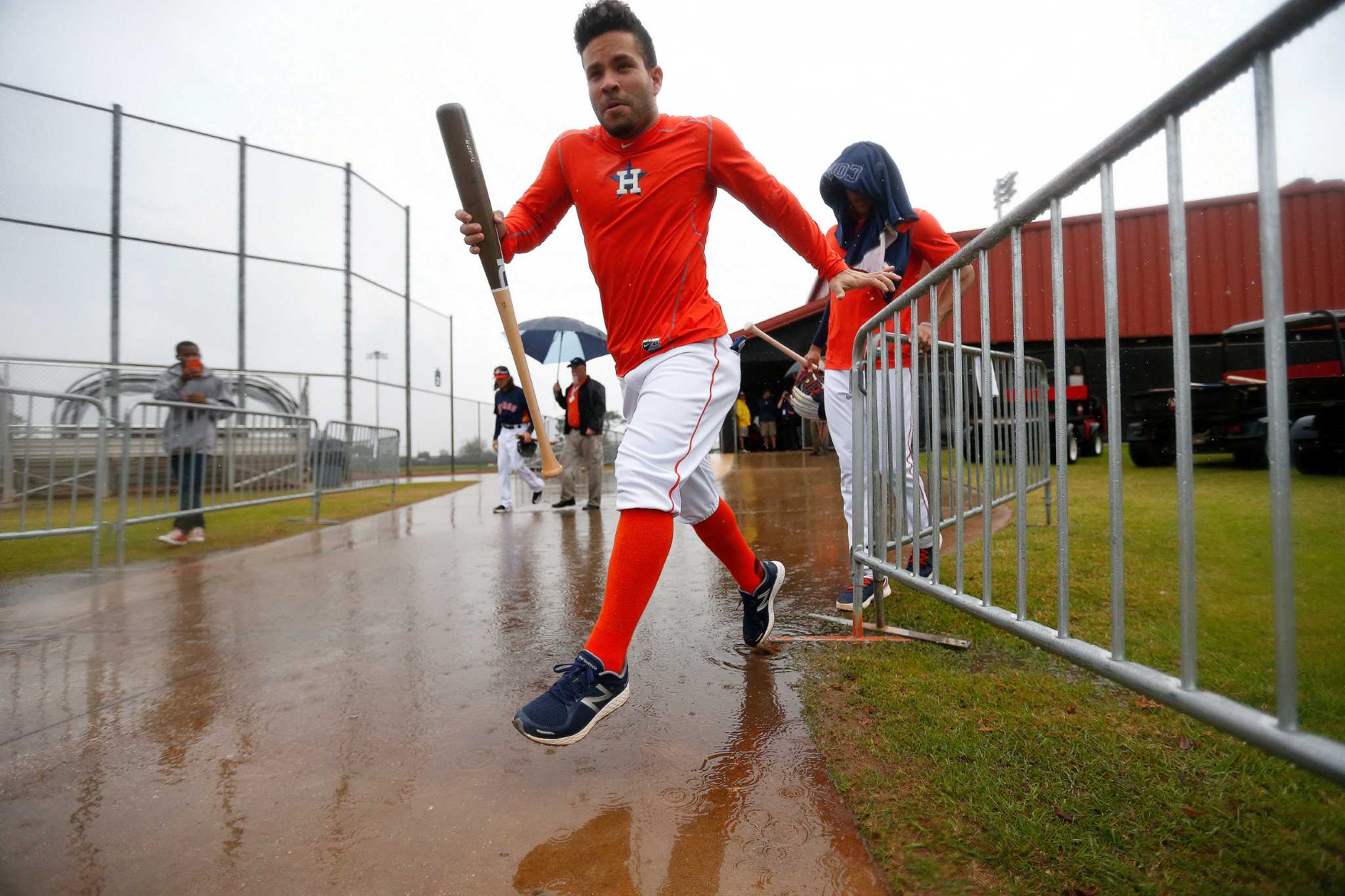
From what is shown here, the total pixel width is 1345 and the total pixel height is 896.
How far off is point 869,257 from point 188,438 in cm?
561

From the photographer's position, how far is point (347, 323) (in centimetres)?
1443

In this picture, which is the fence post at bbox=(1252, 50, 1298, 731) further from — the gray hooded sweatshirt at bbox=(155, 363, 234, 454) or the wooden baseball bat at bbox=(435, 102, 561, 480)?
the gray hooded sweatshirt at bbox=(155, 363, 234, 454)

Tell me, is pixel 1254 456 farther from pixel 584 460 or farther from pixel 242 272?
pixel 242 272

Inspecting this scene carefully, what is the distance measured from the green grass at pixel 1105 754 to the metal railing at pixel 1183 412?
85 mm

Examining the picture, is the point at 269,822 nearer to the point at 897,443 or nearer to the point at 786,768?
the point at 786,768

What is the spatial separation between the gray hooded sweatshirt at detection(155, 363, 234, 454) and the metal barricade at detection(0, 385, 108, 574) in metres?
0.74

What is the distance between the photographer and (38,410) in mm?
4945

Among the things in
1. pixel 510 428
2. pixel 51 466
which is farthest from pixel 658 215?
pixel 510 428

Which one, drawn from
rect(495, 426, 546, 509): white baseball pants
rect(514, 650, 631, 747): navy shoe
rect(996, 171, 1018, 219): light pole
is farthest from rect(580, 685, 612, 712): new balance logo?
rect(996, 171, 1018, 219): light pole

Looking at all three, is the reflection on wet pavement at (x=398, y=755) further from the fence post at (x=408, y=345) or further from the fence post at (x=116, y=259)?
the fence post at (x=408, y=345)

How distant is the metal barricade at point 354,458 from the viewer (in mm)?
8102

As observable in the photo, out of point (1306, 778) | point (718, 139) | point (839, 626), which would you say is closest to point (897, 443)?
point (839, 626)

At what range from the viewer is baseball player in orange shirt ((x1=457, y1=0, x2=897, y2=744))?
204 centimetres

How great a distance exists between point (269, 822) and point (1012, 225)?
205 centimetres
